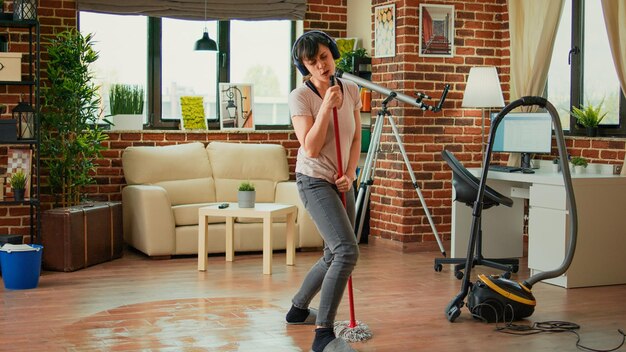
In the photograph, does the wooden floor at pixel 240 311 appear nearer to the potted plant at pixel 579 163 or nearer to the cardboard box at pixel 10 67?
the potted plant at pixel 579 163

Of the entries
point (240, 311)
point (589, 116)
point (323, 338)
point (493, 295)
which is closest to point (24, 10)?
point (240, 311)

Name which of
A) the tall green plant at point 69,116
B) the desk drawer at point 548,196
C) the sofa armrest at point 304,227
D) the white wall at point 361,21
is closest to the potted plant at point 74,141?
the tall green plant at point 69,116

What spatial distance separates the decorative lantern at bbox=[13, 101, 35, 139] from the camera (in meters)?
7.01

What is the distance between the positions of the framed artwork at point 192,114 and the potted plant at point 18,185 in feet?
6.41

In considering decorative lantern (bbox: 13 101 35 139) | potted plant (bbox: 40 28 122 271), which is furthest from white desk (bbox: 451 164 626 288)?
decorative lantern (bbox: 13 101 35 139)

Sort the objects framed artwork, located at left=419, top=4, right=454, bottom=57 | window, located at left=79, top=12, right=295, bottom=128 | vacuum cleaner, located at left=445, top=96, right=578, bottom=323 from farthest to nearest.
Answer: window, located at left=79, top=12, right=295, bottom=128, framed artwork, located at left=419, top=4, right=454, bottom=57, vacuum cleaner, located at left=445, top=96, right=578, bottom=323

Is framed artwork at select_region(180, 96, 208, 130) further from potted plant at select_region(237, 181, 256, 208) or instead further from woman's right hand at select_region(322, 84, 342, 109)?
woman's right hand at select_region(322, 84, 342, 109)

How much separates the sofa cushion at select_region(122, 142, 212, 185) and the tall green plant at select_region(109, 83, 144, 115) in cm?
44

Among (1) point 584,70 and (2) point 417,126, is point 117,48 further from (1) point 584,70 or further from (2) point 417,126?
(1) point 584,70

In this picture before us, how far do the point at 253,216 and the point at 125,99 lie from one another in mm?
2020

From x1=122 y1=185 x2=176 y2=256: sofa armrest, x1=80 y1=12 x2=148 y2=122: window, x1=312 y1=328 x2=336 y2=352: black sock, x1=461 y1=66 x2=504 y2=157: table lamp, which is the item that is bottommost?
x1=312 y1=328 x2=336 y2=352: black sock

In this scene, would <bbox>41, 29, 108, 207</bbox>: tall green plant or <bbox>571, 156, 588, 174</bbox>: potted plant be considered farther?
<bbox>41, 29, 108, 207</bbox>: tall green plant

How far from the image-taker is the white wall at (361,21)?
8812 mm

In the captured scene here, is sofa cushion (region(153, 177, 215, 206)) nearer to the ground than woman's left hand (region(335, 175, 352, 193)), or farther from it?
nearer to the ground
